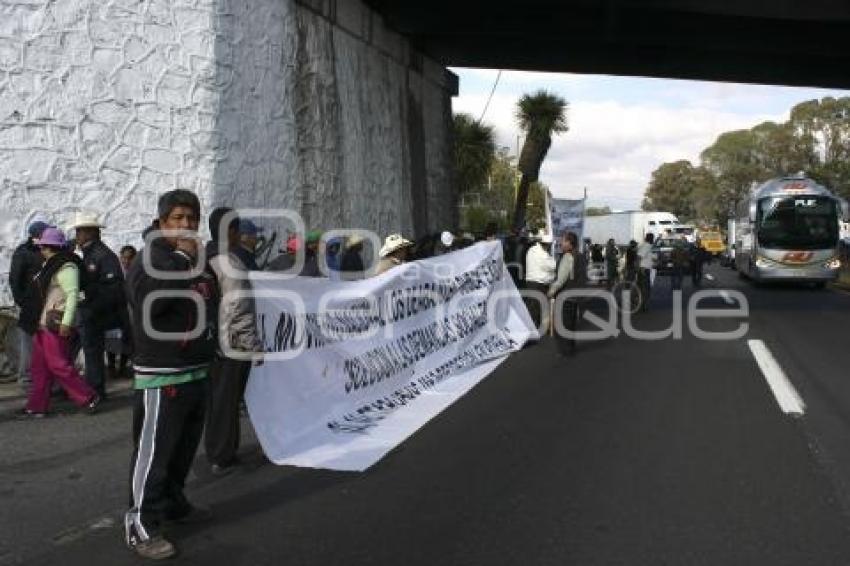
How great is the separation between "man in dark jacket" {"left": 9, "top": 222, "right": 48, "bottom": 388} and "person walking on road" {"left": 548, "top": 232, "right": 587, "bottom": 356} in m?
6.79

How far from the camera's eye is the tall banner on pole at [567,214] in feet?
79.3

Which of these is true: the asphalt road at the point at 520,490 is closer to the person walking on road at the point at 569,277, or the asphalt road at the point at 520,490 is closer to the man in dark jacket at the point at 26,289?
the man in dark jacket at the point at 26,289

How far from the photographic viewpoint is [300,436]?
6.91 m

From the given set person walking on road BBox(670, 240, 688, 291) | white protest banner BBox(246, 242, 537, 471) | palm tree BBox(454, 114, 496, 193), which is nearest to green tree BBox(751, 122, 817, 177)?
palm tree BBox(454, 114, 496, 193)

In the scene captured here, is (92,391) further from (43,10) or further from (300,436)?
(43,10)

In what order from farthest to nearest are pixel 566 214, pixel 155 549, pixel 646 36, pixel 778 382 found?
pixel 566 214 < pixel 646 36 < pixel 778 382 < pixel 155 549

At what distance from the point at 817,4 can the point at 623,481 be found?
13.9 m

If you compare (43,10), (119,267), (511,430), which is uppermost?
(43,10)

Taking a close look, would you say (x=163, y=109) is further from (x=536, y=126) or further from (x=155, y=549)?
(x=536, y=126)

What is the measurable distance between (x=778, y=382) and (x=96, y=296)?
7278mm

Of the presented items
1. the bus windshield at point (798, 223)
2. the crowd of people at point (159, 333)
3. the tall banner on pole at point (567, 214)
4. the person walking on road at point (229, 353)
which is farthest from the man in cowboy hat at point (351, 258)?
the bus windshield at point (798, 223)

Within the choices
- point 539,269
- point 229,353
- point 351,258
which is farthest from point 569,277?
point 229,353

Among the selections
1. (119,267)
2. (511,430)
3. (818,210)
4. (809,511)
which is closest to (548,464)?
(511,430)

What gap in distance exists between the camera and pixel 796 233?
93.0ft
